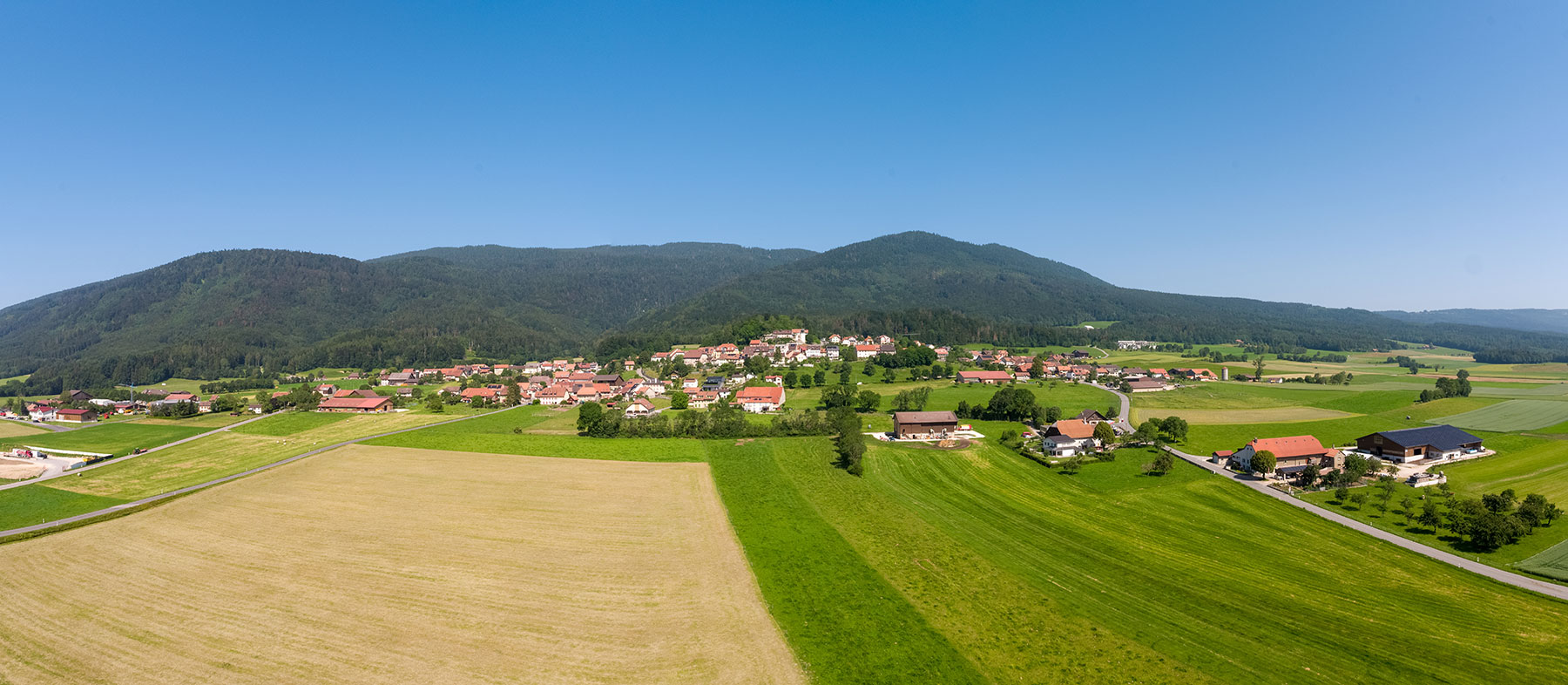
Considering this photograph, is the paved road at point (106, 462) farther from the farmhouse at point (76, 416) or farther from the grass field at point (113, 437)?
the farmhouse at point (76, 416)

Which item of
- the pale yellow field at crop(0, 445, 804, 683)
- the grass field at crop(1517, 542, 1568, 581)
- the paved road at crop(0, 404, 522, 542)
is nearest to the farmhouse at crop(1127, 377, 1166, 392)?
the grass field at crop(1517, 542, 1568, 581)

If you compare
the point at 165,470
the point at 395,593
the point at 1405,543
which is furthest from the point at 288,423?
the point at 1405,543

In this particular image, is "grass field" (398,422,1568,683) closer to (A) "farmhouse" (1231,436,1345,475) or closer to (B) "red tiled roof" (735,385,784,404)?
(A) "farmhouse" (1231,436,1345,475)

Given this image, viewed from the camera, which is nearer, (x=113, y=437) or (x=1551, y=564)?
(x=1551, y=564)

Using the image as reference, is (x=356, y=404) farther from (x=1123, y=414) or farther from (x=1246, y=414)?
(x=1246, y=414)

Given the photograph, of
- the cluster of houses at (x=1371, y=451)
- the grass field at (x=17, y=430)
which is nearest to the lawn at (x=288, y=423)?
the grass field at (x=17, y=430)

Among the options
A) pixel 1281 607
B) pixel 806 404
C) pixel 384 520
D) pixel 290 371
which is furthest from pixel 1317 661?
pixel 290 371

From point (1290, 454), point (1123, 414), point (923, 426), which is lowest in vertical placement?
point (1290, 454)
